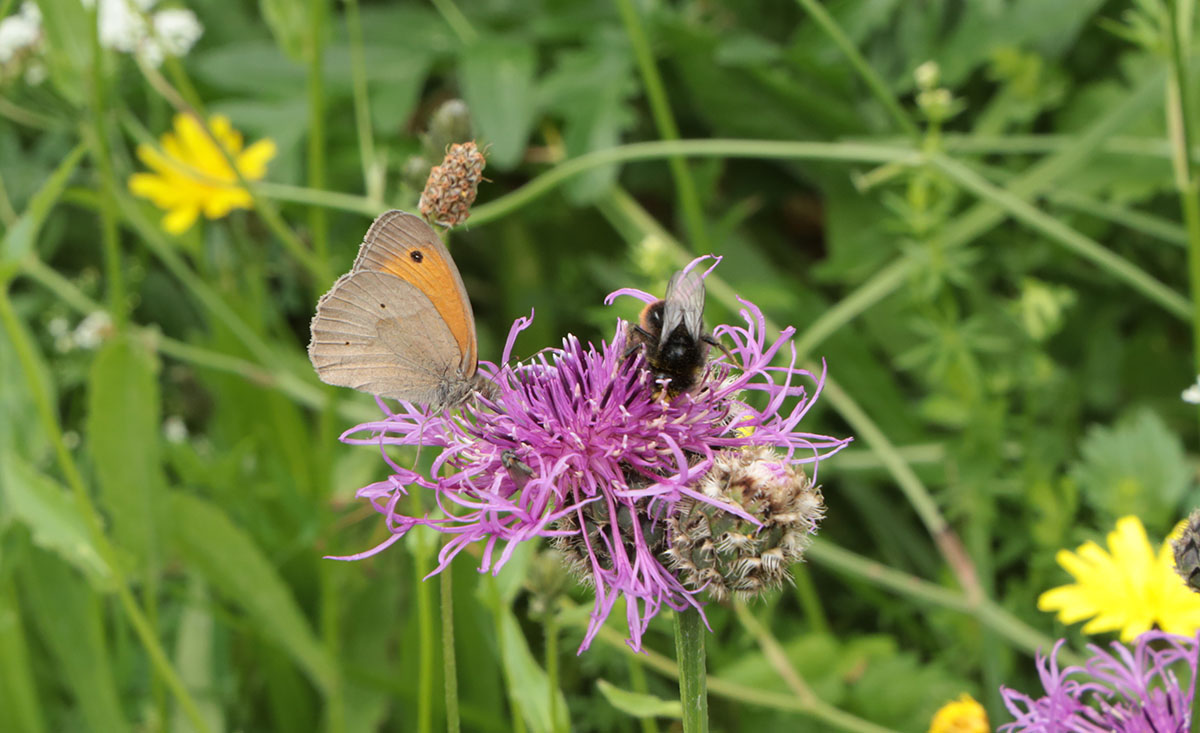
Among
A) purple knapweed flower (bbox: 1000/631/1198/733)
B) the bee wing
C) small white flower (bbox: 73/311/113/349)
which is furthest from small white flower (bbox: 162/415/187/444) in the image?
purple knapweed flower (bbox: 1000/631/1198/733)

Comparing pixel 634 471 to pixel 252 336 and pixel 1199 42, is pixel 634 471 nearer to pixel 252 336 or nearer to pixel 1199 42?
pixel 252 336

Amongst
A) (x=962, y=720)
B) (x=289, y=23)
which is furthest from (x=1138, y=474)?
(x=289, y=23)

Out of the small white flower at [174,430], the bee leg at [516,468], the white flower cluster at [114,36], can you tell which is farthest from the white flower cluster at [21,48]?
the bee leg at [516,468]

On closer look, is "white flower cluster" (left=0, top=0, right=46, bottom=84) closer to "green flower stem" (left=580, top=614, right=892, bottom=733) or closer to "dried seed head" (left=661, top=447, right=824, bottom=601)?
"green flower stem" (left=580, top=614, right=892, bottom=733)

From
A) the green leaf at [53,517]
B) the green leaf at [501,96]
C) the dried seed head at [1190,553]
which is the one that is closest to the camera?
the dried seed head at [1190,553]

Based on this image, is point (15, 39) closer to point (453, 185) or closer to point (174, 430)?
point (174, 430)

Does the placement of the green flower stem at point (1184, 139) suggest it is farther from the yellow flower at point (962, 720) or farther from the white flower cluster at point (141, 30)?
the white flower cluster at point (141, 30)
